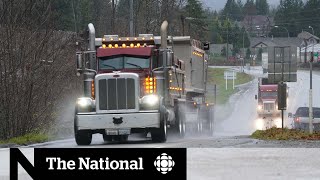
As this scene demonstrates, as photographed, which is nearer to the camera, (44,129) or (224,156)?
(224,156)

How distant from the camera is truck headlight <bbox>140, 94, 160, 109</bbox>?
25.3m

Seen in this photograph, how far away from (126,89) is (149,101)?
849mm

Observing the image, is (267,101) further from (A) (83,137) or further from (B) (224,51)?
(B) (224,51)

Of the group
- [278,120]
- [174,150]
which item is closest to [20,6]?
[174,150]

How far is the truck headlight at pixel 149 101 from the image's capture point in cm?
2528

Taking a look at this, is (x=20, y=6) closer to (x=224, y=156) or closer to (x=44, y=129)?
(x=44, y=129)

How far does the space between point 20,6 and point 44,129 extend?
5.70 meters

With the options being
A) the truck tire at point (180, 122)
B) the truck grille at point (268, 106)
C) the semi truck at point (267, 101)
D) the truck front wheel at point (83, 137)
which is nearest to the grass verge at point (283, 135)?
the truck tire at point (180, 122)

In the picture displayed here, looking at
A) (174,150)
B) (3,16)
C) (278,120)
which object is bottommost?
(278,120)

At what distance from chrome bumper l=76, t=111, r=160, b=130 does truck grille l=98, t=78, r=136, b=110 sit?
0.28 m

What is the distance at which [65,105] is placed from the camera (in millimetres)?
42281

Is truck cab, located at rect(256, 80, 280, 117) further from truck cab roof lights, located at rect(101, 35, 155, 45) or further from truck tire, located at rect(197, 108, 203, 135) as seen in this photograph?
truck cab roof lights, located at rect(101, 35, 155, 45)

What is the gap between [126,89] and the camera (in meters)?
25.0

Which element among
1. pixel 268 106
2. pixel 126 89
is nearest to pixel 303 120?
pixel 268 106
